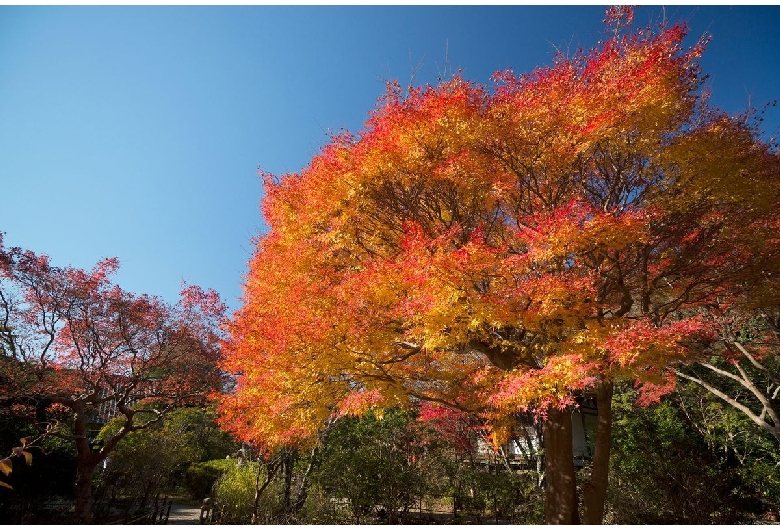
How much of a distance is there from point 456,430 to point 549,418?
5.55m

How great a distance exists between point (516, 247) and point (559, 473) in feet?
15.8

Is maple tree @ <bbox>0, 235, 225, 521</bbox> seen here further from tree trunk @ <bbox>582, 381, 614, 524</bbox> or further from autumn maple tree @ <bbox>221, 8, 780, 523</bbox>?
tree trunk @ <bbox>582, 381, 614, 524</bbox>

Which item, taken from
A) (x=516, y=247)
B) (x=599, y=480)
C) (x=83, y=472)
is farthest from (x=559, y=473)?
(x=83, y=472)

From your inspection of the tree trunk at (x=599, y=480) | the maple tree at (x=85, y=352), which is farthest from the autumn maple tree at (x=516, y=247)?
the maple tree at (x=85, y=352)

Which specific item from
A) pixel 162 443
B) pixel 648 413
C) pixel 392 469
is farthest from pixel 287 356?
pixel 648 413

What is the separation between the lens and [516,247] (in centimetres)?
984

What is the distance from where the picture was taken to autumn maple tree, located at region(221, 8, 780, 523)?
7324 millimetres

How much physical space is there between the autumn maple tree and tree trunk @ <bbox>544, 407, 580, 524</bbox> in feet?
0.13

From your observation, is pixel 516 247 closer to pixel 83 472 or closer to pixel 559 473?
pixel 559 473

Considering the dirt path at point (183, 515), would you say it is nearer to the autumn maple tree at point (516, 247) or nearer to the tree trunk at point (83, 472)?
the tree trunk at point (83, 472)

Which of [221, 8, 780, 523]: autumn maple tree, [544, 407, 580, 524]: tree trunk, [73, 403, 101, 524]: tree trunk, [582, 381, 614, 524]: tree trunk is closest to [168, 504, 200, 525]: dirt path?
[73, 403, 101, 524]: tree trunk

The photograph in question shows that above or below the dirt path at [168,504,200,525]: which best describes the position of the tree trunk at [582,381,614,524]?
above

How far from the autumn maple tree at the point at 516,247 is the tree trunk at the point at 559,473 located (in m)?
0.04

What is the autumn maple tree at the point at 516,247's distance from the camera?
7.32 metres
